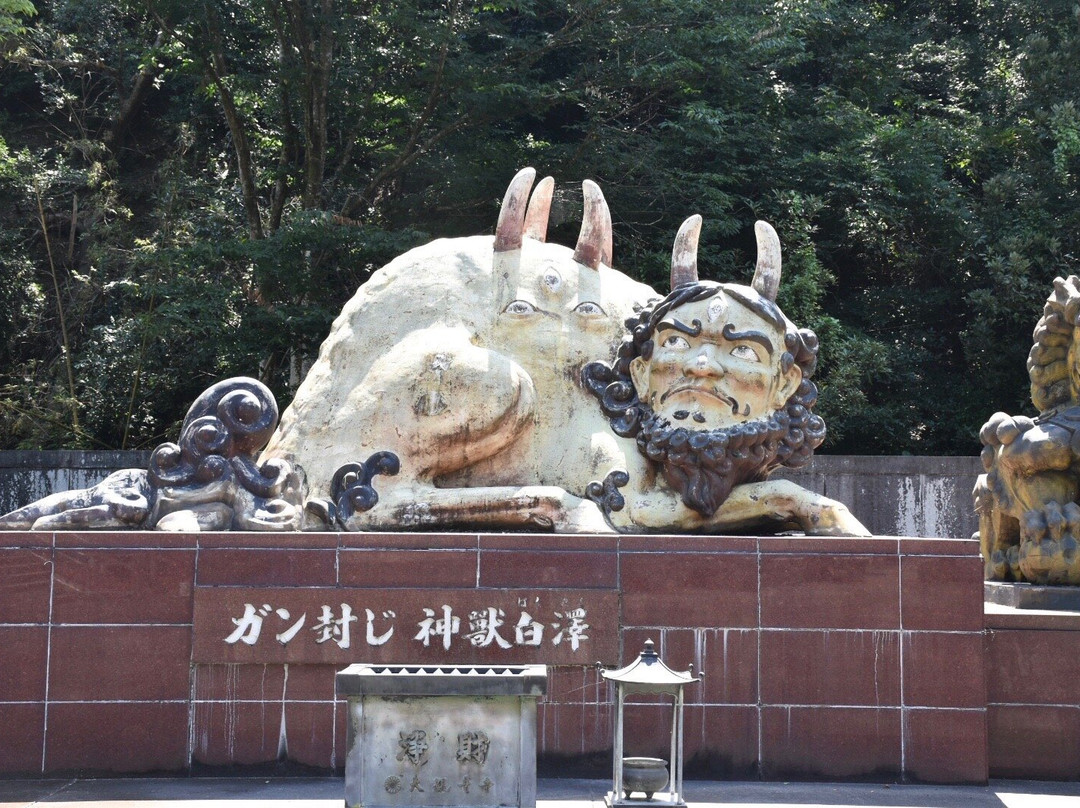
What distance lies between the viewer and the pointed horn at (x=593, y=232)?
7.65 m

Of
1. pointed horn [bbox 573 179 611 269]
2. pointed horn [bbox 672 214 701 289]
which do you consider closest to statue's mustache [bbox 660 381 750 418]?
pointed horn [bbox 672 214 701 289]

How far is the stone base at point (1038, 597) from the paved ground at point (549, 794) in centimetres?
143

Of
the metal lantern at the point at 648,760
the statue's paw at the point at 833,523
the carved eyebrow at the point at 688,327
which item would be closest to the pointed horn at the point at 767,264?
the carved eyebrow at the point at 688,327

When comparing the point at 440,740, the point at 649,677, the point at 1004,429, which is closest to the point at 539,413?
the point at 649,677

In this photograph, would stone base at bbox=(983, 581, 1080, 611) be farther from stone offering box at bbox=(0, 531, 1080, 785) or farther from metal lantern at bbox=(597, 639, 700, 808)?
metal lantern at bbox=(597, 639, 700, 808)

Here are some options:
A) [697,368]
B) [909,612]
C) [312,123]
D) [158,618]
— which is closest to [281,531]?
[158,618]

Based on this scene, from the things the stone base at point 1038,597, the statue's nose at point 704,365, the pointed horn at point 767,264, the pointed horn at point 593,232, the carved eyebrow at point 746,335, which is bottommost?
the stone base at point 1038,597

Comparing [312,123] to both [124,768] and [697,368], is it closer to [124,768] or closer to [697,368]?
[697,368]

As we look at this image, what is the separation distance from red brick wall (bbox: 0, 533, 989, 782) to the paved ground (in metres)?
0.13

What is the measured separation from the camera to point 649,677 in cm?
493

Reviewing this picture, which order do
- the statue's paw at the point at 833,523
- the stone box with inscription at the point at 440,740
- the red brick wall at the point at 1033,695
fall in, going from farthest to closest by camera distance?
the statue's paw at the point at 833,523
the red brick wall at the point at 1033,695
the stone box with inscription at the point at 440,740

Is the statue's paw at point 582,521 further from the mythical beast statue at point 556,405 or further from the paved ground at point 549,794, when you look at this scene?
the paved ground at point 549,794

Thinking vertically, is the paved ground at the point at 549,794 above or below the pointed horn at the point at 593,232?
below

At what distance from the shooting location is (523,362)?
724cm
